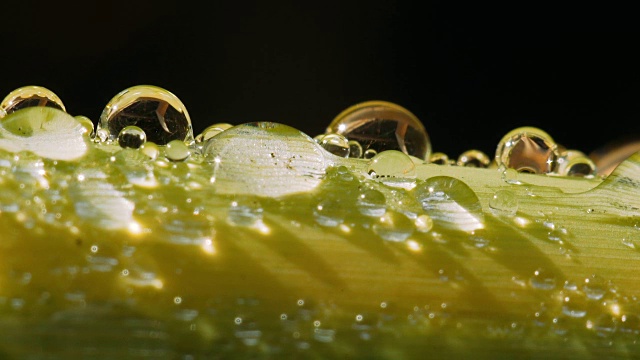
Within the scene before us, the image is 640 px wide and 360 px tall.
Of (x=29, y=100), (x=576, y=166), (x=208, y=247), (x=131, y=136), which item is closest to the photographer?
(x=208, y=247)

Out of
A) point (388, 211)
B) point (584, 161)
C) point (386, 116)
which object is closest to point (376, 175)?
point (388, 211)

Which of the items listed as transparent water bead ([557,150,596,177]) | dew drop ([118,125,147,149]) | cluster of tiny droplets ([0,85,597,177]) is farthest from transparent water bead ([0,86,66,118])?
transparent water bead ([557,150,596,177])

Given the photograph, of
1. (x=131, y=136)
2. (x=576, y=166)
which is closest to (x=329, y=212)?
(x=131, y=136)

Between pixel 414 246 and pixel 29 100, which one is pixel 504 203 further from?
pixel 29 100

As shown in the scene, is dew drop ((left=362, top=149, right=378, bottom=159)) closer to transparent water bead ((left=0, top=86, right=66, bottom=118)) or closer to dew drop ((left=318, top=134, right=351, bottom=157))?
dew drop ((left=318, top=134, right=351, bottom=157))

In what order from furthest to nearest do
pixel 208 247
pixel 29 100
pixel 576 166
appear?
pixel 576 166
pixel 29 100
pixel 208 247

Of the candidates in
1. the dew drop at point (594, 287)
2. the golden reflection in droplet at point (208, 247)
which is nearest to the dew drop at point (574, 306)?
the dew drop at point (594, 287)

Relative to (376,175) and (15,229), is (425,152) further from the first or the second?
(15,229)
